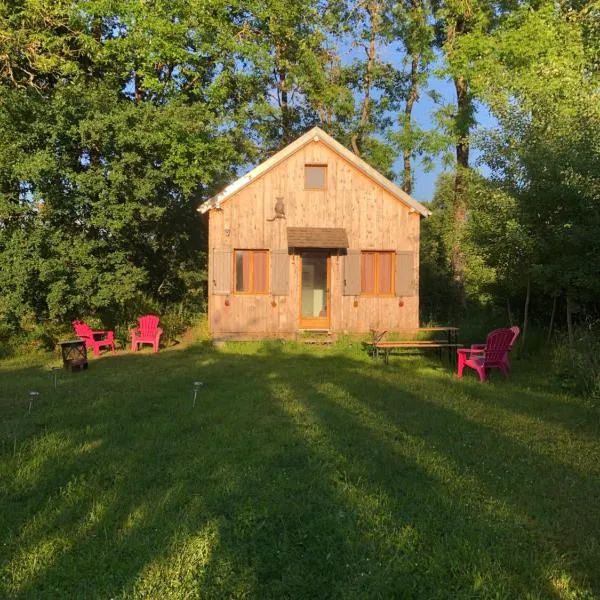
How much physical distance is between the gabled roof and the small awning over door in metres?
1.66

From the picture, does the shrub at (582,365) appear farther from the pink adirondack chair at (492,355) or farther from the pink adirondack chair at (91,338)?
the pink adirondack chair at (91,338)

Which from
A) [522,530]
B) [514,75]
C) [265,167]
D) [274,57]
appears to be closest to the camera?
[522,530]

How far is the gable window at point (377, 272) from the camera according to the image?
14.2 metres

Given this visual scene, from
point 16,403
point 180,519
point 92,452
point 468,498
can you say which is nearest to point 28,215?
point 16,403

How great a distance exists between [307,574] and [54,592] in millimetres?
1391

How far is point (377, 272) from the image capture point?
563 inches

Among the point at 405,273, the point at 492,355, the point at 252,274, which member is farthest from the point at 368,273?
the point at 492,355

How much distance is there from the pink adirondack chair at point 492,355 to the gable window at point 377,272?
Answer: 16.5 feet

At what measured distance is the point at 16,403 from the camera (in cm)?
723

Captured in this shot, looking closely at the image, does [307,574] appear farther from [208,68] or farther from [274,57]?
[274,57]

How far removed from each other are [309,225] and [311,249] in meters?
0.64

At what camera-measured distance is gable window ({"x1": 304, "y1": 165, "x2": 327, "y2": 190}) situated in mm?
14211

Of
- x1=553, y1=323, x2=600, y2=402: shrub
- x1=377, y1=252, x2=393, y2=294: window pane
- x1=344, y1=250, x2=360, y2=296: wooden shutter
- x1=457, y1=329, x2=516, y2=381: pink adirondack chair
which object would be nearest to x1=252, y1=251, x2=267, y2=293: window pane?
x1=344, y1=250, x2=360, y2=296: wooden shutter

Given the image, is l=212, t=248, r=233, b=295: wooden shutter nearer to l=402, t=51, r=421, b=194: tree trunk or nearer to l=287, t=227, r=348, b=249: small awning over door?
l=287, t=227, r=348, b=249: small awning over door
